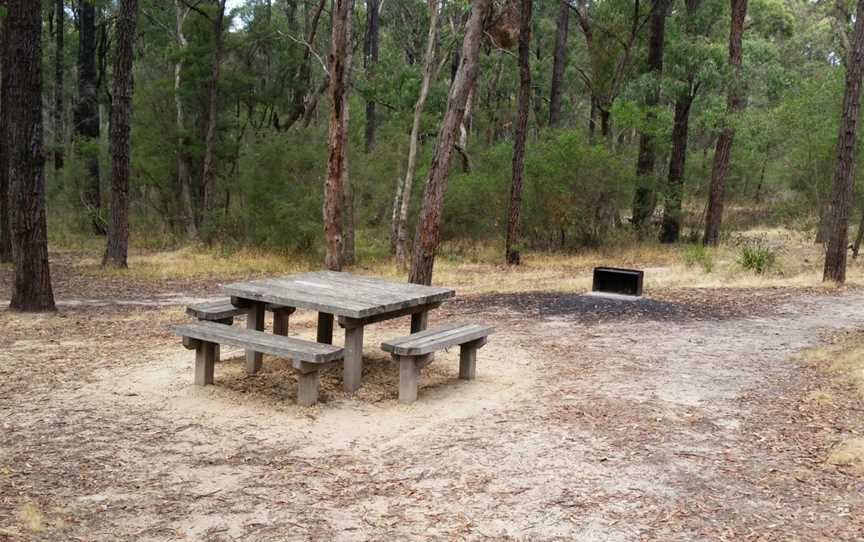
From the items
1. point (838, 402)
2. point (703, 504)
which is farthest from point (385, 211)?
point (703, 504)

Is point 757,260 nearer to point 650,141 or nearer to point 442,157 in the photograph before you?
point 650,141

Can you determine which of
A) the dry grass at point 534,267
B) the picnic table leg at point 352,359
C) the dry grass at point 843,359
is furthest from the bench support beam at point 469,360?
the dry grass at point 534,267

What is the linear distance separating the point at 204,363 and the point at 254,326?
3.14ft

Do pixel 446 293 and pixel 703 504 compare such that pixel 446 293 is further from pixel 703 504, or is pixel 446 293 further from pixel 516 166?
pixel 516 166

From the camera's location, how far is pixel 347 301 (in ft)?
21.3

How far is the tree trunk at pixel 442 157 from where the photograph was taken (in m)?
10.1

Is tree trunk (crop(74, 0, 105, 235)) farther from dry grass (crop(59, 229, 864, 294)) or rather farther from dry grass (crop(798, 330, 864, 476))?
dry grass (crop(798, 330, 864, 476))

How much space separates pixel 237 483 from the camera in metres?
4.72

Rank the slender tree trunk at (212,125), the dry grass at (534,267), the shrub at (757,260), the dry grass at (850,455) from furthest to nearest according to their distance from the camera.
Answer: the slender tree trunk at (212,125), the shrub at (757,260), the dry grass at (534,267), the dry grass at (850,455)

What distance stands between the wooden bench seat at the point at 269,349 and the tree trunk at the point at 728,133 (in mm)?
16056

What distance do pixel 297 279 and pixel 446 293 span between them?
4.99 feet

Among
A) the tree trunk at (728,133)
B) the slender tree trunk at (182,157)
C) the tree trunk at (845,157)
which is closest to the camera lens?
the tree trunk at (845,157)

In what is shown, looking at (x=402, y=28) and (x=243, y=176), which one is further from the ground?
(x=402, y=28)

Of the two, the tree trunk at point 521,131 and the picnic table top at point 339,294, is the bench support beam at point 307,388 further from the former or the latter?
the tree trunk at point 521,131
